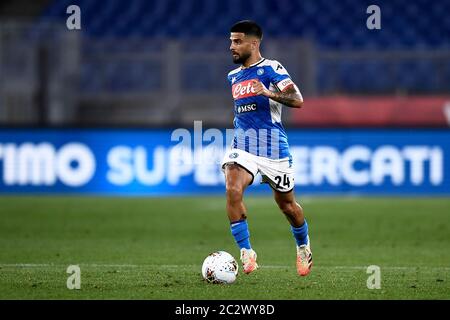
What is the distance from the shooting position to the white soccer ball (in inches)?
334

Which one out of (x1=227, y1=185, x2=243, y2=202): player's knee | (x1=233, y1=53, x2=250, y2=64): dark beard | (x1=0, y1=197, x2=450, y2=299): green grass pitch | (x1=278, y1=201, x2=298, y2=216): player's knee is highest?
(x1=233, y1=53, x2=250, y2=64): dark beard

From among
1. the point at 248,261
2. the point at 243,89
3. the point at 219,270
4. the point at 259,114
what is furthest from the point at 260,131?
the point at 219,270

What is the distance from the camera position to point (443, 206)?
56.5ft

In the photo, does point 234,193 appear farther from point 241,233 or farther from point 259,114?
point 259,114

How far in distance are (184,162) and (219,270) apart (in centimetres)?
1023

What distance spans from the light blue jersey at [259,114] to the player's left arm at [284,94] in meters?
0.09

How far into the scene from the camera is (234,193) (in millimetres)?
8672

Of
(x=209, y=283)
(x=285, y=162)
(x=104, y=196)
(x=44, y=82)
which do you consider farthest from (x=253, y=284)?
(x=44, y=82)

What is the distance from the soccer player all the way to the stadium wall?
31.4 feet

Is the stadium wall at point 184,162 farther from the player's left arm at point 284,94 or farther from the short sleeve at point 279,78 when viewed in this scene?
the player's left arm at point 284,94

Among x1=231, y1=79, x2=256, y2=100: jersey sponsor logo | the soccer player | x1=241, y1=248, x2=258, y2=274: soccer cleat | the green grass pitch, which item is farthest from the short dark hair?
the green grass pitch

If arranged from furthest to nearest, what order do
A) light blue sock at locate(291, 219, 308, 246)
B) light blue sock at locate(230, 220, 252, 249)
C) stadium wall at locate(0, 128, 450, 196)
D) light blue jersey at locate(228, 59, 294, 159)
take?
stadium wall at locate(0, 128, 450, 196) → light blue sock at locate(291, 219, 308, 246) → light blue jersey at locate(228, 59, 294, 159) → light blue sock at locate(230, 220, 252, 249)

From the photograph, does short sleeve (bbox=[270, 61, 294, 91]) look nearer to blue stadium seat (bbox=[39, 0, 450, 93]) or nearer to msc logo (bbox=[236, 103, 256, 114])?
msc logo (bbox=[236, 103, 256, 114])

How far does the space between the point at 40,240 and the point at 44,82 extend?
306 inches
